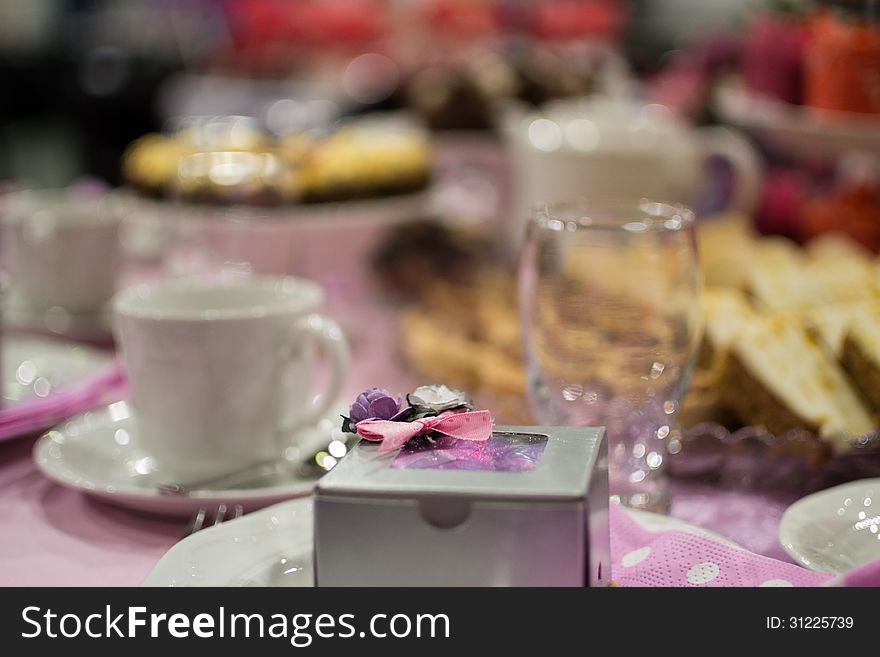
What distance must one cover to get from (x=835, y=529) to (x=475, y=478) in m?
0.19

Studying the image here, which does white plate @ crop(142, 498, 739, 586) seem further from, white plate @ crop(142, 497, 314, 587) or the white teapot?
the white teapot

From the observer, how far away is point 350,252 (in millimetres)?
1002

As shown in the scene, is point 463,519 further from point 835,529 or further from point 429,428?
point 835,529

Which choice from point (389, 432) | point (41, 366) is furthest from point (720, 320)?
point (41, 366)

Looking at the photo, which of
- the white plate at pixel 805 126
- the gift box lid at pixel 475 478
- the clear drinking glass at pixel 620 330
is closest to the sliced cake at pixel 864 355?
the clear drinking glass at pixel 620 330

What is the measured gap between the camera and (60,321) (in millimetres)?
936

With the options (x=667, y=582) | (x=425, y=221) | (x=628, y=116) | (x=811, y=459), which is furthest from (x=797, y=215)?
(x=667, y=582)

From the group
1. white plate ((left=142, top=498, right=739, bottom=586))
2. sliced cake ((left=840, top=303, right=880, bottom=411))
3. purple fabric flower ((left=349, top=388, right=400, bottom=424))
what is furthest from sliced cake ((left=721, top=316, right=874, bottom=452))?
purple fabric flower ((left=349, top=388, right=400, bottom=424))

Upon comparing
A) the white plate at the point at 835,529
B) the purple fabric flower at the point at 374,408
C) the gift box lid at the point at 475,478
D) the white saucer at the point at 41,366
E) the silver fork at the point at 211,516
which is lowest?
the white saucer at the point at 41,366

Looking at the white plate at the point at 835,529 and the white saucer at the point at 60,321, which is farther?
the white saucer at the point at 60,321

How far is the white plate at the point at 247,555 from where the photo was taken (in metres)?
0.43

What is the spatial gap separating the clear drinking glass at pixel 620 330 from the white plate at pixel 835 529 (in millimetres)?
86

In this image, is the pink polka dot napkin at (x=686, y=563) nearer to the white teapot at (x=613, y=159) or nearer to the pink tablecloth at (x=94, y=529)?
the pink tablecloth at (x=94, y=529)
